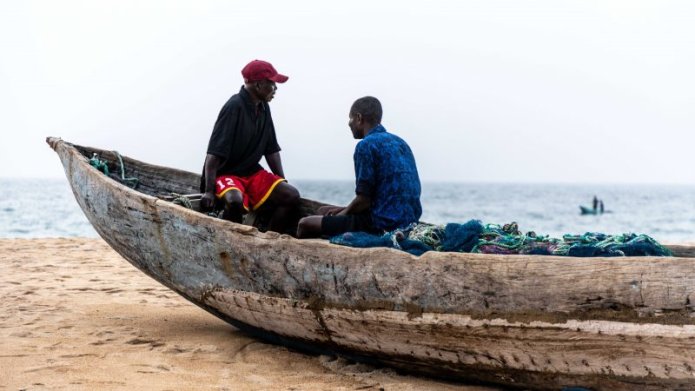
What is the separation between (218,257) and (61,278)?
3.49 metres

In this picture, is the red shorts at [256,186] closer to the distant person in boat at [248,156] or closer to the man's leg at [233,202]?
the distant person in boat at [248,156]

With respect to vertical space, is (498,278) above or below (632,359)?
above

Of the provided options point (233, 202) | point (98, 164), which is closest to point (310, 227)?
point (233, 202)

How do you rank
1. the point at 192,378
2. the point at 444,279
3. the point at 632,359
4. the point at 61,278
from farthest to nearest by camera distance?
1. the point at 61,278
2. the point at 192,378
3. the point at 444,279
4. the point at 632,359

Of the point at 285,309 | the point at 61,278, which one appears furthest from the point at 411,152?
the point at 61,278

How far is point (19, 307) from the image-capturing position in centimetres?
511

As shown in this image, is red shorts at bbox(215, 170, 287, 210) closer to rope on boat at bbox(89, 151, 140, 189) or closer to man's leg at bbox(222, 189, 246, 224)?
man's leg at bbox(222, 189, 246, 224)

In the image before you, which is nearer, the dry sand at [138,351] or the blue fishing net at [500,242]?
the blue fishing net at [500,242]

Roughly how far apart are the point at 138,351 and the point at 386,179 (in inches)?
69.1

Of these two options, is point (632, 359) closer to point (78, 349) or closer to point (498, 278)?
point (498, 278)

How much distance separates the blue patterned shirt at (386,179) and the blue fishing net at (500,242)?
0.85ft

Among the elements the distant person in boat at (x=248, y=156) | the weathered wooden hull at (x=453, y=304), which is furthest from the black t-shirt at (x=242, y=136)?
the weathered wooden hull at (x=453, y=304)

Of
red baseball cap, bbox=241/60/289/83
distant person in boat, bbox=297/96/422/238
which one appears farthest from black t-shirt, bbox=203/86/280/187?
distant person in boat, bbox=297/96/422/238

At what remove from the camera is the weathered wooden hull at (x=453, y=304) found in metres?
2.72
